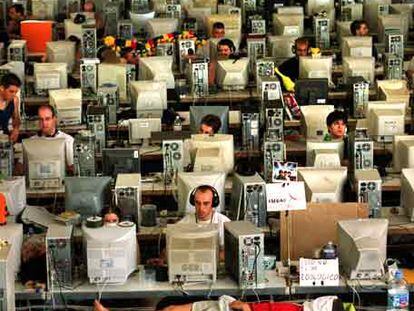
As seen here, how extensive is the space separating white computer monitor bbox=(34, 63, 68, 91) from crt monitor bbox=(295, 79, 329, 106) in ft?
7.77

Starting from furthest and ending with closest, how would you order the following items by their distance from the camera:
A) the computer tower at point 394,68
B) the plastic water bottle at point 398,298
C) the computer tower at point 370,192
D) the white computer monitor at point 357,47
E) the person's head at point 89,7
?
the person's head at point 89,7
the white computer monitor at point 357,47
the computer tower at point 394,68
the computer tower at point 370,192
the plastic water bottle at point 398,298

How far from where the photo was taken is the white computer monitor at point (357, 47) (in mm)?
13703

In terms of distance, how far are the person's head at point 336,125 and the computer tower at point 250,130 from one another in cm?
69

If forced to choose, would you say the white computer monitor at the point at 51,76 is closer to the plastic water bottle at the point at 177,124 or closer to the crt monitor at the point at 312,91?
the plastic water bottle at the point at 177,124

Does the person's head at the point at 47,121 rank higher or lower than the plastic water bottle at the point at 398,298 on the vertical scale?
higher

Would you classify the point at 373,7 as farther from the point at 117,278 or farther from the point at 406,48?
the point at 117,278

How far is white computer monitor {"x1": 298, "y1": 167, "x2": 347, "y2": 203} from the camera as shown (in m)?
9.06

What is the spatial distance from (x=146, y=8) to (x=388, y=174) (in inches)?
258

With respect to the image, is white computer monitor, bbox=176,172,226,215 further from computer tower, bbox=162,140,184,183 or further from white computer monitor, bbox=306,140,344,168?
white computer monitor, bbox=306,140,344,168

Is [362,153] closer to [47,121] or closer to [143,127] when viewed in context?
[143,127]

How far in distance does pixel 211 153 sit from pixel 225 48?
3677 mm

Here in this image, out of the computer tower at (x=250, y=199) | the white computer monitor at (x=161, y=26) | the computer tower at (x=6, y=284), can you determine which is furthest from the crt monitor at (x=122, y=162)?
the white computer monitor at (x=161, y=26)

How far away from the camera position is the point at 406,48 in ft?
49.3

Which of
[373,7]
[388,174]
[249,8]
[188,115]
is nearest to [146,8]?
[249,8]
